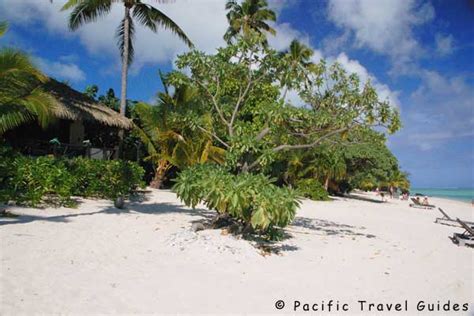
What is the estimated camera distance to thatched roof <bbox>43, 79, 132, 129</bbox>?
12989mm

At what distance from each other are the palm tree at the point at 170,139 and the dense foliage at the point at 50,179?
16.8 feet

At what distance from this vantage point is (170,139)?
1723cm

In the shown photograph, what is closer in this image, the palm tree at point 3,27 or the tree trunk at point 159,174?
the palm tree at point 3,27

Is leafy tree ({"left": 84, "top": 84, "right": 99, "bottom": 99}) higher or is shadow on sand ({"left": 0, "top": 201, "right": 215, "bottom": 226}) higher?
leafy tree ({"left": 84, "top": 84, "right": 99, "bottom": 99})

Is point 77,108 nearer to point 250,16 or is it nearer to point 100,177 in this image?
point 100,177

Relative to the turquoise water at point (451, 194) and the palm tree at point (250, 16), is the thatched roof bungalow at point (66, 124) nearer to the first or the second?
the palm tree at point (250, 16)

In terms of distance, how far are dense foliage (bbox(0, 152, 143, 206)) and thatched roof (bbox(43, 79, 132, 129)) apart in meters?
2.77

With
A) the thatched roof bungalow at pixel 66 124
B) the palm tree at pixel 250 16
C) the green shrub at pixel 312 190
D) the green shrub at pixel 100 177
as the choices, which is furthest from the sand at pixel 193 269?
the palm tree at pixel 250 16

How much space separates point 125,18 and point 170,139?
557 centimetres

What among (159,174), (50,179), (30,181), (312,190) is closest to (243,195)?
(50,179)

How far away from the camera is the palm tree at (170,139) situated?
16.4 m

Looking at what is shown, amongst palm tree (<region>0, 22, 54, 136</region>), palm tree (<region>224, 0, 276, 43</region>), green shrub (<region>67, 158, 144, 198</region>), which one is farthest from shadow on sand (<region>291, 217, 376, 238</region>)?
palm tree (<region>224, 0, 276, 43</region>)

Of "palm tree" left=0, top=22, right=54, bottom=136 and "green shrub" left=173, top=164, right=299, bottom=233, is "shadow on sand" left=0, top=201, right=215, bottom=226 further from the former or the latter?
"green shrub" left=173, top=164, right=299, bottom=233

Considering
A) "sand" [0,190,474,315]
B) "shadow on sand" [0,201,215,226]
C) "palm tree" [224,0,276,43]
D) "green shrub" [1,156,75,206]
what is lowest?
"sand" [0,190,474,315]
